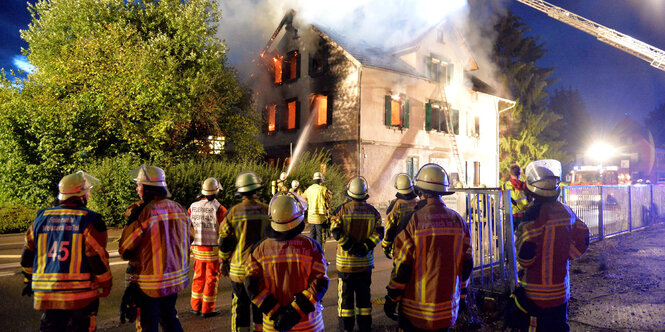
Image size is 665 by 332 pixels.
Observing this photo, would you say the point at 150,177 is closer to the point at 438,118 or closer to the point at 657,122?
the point at 438,118

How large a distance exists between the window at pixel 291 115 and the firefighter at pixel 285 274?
849 inches

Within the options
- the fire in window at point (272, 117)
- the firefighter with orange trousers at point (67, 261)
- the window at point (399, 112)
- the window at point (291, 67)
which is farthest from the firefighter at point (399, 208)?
the fire in window at point (272, 117)

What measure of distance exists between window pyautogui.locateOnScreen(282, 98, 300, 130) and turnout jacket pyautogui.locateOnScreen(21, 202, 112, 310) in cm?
2102

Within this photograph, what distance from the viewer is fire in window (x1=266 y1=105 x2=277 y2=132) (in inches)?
1011

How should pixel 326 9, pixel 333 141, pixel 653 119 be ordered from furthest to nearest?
pixel 653 119, pixel 326 9, pixel 333 141

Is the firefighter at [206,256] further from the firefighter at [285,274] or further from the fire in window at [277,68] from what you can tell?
the fire in window at [277,68]

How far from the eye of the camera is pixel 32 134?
14914 mm

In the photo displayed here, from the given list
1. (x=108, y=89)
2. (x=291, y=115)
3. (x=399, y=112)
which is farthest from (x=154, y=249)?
(x=291, y=115)

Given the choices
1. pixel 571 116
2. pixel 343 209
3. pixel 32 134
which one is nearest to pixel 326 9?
pixel 32 134

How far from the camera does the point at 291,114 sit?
24.8 meters

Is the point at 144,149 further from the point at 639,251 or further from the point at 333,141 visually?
the point at 639,251

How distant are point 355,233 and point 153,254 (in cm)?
218

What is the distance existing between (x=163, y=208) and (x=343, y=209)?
6.62ft

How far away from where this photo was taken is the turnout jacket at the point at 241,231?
13.9 ft
